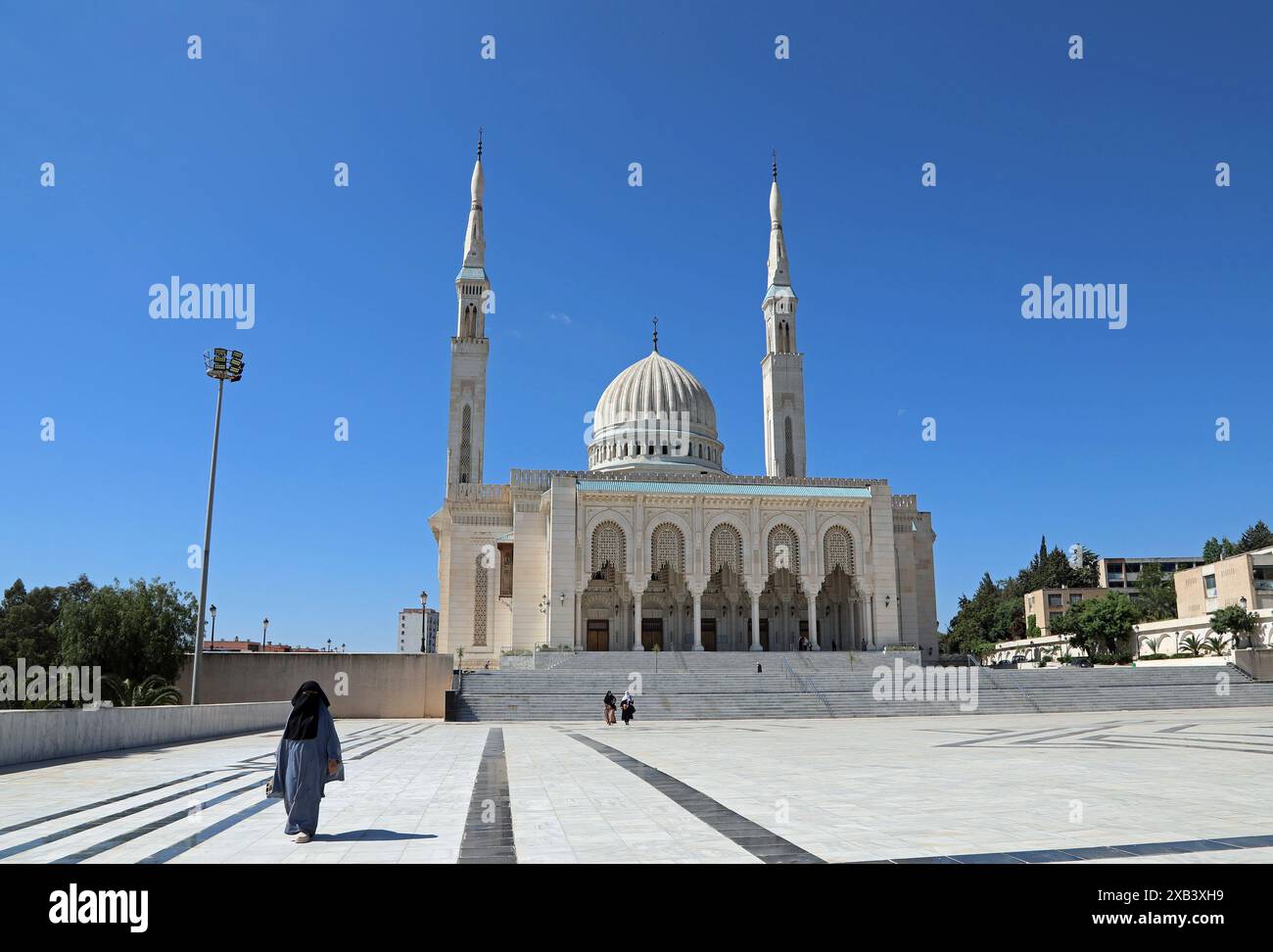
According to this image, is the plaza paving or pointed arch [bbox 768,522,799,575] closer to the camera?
the plaza paving

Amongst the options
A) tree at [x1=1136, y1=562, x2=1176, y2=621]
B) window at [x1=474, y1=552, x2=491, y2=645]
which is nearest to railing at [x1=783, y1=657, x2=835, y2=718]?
window at [x1=474, y1=552, x2=491, y2=645]

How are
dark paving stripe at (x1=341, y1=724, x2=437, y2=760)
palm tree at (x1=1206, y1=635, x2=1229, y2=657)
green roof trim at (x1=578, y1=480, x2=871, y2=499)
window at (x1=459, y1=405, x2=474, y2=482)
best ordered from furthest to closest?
window at (x1=459, y1=405, x2=474, y2=482), palm tree at (x1=1206, y1=635, x2=1229, y2=657), green roof trim at (x1=578, y1=480, x2=871, y2=499), dark paving stripe at (x1=341, y1=724, x2=437, y2=760)

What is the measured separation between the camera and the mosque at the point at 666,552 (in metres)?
40.2

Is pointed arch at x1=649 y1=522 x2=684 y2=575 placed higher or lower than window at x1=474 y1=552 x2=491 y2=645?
higher

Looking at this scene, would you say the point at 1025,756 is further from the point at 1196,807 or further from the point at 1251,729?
the point at 1251,729

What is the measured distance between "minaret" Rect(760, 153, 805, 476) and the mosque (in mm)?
107

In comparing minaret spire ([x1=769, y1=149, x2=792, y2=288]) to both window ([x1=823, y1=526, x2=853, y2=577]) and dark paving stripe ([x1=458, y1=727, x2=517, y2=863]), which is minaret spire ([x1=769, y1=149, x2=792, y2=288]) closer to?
window ([x1=823, y1=526, x2=853, y2=577])

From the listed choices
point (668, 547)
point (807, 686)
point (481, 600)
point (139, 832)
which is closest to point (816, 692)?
point (807, 686)

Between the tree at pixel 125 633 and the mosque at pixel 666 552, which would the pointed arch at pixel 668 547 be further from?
the tree at pixel 125 633

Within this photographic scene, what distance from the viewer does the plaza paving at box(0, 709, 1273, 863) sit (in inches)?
237

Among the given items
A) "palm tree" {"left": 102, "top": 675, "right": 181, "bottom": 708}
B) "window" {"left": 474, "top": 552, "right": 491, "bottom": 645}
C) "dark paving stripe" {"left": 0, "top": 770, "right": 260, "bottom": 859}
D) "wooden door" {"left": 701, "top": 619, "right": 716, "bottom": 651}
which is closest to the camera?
"dark paving stripe" {"left": 0, "top": 770, "right": 260, "bottom": 859}

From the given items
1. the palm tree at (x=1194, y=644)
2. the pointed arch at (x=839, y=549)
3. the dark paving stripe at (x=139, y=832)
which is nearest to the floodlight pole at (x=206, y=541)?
the dark paving stripe at (x=139, y=832)

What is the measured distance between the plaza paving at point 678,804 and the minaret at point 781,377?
31.9m

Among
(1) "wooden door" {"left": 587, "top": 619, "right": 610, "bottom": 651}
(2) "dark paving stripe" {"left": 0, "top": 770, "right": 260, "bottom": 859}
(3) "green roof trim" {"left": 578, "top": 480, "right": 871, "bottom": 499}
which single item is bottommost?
(2) "dark paving stripe" {"left": 0, "top": 770, "right": 260, "bottom": 859}
